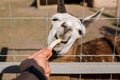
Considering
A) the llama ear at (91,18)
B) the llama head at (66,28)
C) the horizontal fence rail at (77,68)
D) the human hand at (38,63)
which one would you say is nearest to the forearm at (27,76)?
the human hand at (38,63)

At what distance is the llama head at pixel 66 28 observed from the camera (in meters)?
2.73

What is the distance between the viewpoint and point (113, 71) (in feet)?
7.47

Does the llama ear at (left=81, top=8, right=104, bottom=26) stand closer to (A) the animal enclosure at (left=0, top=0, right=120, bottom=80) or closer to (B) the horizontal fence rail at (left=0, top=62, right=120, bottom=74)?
(A) the animal enclosure at (left=0, top=0, right=120, bottom=80)

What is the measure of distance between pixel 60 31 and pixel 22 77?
5.01ft

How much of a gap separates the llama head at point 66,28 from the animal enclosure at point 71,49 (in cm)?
7

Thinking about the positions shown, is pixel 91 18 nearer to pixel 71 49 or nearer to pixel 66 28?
pixel 66 28

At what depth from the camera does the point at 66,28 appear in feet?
9.11

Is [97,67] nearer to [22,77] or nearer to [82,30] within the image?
[82,30]

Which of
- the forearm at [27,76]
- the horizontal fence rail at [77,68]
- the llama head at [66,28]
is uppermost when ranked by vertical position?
the forearm at [27,76]

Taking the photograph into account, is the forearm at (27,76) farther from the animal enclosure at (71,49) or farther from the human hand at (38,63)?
the animal enclosure at (71,49)

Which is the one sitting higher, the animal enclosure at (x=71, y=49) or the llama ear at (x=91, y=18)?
the llama ear at (x=91, y=18)

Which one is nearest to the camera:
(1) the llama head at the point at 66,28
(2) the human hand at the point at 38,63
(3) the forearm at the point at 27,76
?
(3) the forearm at the point at 27,76

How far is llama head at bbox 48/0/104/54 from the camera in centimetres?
273

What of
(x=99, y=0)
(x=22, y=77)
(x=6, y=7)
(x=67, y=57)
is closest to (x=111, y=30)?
(x=99, y=0)
